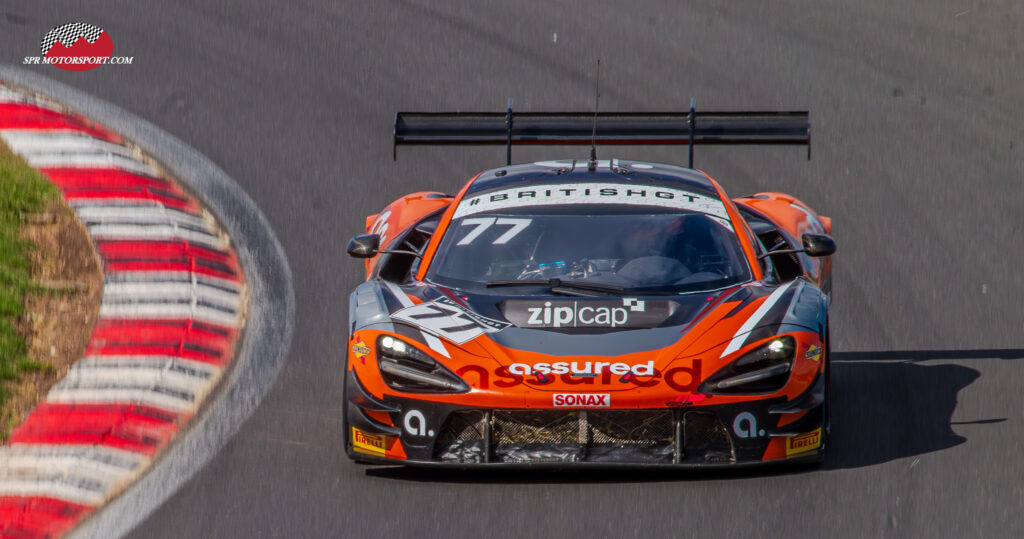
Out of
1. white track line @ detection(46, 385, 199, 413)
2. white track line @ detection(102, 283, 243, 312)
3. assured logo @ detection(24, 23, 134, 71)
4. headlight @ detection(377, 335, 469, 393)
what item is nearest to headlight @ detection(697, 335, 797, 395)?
headlight @ detection(377, 335, 469, 393)

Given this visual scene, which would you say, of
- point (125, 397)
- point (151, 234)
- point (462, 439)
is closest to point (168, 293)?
point (151, 234)

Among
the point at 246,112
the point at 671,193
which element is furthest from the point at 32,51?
the point at 671,193

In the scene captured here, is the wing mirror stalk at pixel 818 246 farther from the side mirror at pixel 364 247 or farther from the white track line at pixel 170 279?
the white track line at pixel 170 279

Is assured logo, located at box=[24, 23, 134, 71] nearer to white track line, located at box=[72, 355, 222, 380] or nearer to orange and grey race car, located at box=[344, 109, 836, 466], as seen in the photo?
white track line, located at box=[72, 355, 222, 380]

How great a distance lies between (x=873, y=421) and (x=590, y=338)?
1677 millimetres

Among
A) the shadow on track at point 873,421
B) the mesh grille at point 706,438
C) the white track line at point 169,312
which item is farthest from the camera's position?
the white track line at point 169,312

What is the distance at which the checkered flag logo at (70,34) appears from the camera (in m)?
15.3

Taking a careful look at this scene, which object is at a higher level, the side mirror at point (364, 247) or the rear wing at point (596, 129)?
the rear wing at point (596, 129)

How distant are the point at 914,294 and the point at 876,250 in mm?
980

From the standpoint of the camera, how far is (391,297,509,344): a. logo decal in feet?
21.3

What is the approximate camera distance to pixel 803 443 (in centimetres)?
633

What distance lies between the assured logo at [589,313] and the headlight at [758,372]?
1.36 ft

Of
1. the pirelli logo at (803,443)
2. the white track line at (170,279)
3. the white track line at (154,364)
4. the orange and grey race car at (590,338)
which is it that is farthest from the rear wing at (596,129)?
the pirelli logo at (803,443)

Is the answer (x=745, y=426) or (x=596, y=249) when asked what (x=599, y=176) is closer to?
(x=596, y=249)
